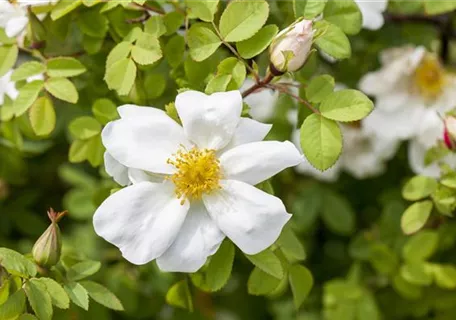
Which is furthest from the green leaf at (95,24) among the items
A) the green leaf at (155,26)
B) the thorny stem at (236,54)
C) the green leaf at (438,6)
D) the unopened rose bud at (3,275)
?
the green leaf at (438,6)

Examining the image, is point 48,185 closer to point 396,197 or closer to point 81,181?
point 81,181

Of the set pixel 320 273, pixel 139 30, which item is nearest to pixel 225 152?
pixel 139 30

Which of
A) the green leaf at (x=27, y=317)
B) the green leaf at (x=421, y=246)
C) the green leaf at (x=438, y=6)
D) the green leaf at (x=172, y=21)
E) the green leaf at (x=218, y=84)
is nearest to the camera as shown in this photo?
the green leaf at (x=27, y=317)

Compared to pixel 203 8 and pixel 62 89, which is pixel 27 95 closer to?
pixel 62 89

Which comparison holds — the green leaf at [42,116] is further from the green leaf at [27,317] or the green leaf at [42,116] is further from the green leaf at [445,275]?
the green leaf at [445,275]

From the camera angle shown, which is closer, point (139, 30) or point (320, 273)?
point (139, 30)

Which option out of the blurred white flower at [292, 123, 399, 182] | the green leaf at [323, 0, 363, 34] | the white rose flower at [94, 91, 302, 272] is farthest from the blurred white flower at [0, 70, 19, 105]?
the blurred white flower at [292, 123, 399, 182]

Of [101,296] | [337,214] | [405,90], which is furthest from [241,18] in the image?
[337,214]
